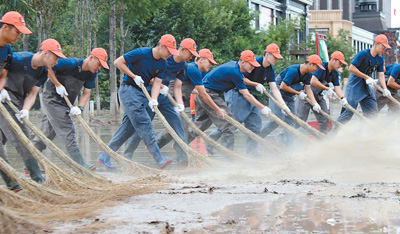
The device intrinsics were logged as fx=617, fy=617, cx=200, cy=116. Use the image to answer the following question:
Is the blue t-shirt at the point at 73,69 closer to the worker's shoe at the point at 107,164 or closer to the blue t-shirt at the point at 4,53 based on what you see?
the worker's shoe at the point at 107,164

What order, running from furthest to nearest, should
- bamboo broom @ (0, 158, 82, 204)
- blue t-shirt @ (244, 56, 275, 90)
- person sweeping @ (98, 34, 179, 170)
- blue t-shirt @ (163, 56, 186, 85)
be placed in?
blue t-shirt @ (244, 56, 275, 90) < blue t-shirt @ (163, 56, 186, 85) < person sweeping @ (98, 34, 179, 170) < bamboo broom @ (0, 158, 82, 204)

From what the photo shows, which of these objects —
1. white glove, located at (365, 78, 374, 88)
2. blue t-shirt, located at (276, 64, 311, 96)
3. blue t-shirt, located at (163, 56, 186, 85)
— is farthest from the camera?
white glove, located at (365, 78, 374, 88)

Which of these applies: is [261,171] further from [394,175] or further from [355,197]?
[355,197]

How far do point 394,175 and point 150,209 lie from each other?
9.23ft

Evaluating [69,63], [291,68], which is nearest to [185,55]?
[69,63]

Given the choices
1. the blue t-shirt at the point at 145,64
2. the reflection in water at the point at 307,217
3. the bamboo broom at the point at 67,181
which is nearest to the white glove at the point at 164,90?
the blue t-shirt at the point at 145,64

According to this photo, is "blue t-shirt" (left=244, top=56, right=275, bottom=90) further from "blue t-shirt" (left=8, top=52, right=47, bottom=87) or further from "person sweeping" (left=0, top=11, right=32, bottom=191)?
"person sweeping" (left=0, top=11, right=32, bottom=191)

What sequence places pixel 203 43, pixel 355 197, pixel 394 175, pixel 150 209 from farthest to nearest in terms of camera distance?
pixel 203 43 < pixel 394 175 < pixel 355 197 < pixel 150 209

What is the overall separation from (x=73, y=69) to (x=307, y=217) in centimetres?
397

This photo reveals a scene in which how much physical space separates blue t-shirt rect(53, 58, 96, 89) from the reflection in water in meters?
3.23

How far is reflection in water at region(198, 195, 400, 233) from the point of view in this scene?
3928 mm

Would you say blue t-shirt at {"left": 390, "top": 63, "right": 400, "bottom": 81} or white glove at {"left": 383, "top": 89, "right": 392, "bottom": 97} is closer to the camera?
white glove at {"left": 383, "top": 89, "right": 392, "bottom": 97}

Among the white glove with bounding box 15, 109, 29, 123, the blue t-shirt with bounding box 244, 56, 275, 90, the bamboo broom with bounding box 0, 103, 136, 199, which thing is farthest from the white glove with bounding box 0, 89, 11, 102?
the blue t-shirt with bounding box 244, 56, 275, 90

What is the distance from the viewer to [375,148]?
7.70 metres
